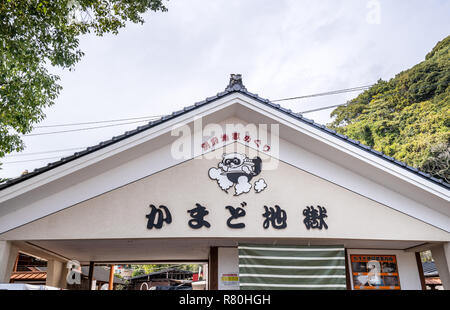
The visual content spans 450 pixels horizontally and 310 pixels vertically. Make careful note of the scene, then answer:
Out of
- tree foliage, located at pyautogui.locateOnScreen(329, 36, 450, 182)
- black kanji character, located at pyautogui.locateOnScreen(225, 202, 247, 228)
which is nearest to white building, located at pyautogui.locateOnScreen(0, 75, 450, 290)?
black kanji character, located at pyautogui.locateOnScreen(225, 202, 247, 228)

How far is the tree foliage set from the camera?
25406 millimetres

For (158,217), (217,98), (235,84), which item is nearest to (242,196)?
(158,217)

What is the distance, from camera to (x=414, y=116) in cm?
2944

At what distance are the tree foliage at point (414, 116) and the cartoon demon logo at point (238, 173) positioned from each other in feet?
72.0

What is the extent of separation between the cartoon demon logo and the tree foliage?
2195cm

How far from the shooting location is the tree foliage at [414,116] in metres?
25.4

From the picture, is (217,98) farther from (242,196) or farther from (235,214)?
(235,214)

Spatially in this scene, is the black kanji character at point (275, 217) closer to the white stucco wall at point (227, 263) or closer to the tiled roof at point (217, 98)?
the white stucco wall at point (227, 263)

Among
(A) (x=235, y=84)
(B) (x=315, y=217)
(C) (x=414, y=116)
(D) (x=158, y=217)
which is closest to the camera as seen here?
(D) (x=158, y=217)

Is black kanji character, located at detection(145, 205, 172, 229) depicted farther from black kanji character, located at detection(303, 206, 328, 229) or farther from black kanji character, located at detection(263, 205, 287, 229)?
black kanji character, located at detection(303, 206, 328, 229)

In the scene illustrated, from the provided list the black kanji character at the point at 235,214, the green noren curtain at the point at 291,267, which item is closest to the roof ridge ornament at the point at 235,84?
the black kanji character at the point at 235,214

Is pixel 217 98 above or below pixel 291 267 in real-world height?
above

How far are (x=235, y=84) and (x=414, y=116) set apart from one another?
1053 inches
